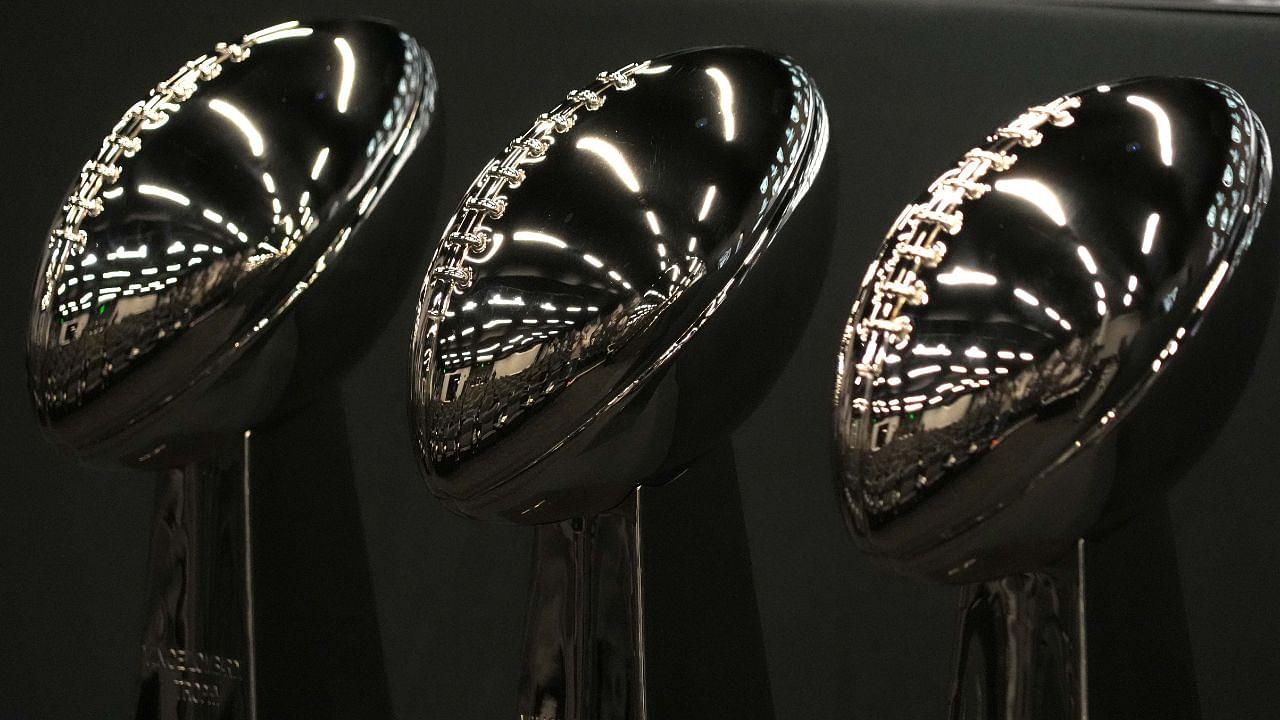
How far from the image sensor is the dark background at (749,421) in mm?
462

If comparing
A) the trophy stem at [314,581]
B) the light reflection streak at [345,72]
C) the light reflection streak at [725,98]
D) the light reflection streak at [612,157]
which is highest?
the light reflection streak at [345,72]

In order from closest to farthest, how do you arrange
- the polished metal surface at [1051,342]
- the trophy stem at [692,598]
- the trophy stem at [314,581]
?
1. the polished metal surface at [1051,342]
2. the trophy stem at [692,598]
3. the trophy stem at [314,581]

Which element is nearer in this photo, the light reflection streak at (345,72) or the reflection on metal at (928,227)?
the reflection on metal at (928,227)

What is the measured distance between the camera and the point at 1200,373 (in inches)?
15.1

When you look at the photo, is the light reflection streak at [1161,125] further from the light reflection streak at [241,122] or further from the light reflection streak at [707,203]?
the light reflection streak at [241,122]

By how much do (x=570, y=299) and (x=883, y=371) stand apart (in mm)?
93

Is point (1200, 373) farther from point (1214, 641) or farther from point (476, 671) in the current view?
point (476, 671)

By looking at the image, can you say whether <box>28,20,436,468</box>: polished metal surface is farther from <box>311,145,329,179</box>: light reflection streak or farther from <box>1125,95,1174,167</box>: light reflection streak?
<box>1125,95,1174,167</box>: light reflection streak

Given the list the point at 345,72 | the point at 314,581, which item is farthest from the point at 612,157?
the point at 314,581

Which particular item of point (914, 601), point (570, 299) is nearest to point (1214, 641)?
point (914, 601)

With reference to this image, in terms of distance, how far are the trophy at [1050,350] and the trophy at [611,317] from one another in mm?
50

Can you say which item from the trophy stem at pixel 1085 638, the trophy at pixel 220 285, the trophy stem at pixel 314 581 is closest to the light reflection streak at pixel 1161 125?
the trophy stem at pixel 1085 638

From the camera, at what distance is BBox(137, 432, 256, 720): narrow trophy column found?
1.81 ft

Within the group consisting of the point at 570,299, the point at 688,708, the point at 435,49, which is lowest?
the point at 688,708
